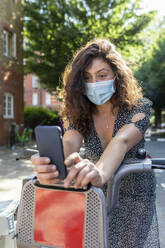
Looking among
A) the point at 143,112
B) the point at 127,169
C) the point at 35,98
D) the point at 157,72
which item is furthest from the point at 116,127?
the point at 35,98

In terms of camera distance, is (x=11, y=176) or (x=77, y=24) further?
(x=77, y=24)

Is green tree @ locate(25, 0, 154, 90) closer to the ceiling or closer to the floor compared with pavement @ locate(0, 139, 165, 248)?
closer to the ceiling

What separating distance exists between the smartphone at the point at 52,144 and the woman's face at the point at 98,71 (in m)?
0.71

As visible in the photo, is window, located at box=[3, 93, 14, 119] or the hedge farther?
the hedge

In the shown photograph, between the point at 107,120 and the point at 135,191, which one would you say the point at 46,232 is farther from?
the point at 107,120

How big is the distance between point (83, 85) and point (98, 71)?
12cm

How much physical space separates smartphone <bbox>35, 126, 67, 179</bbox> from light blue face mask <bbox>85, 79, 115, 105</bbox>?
2.09ft

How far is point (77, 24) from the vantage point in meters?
16.2

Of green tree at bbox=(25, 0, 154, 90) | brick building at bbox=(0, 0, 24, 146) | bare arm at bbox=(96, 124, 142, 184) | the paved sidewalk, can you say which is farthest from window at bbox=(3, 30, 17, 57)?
bare arm at bbox=(96, 124, 142, 184)

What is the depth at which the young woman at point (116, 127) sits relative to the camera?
1.51 meters

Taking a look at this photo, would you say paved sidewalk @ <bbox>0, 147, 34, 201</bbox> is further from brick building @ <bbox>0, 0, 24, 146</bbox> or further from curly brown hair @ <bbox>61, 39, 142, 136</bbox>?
brick building @ <bbox>0, 0, 24, 146</bbox>

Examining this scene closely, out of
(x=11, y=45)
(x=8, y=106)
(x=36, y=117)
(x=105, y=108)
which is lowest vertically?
(x=36, y=117)

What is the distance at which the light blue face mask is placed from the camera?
Result: 1561mm

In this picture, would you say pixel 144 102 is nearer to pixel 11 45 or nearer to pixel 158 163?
pixel 158 163
